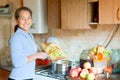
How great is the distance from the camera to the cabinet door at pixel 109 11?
6.17 feet

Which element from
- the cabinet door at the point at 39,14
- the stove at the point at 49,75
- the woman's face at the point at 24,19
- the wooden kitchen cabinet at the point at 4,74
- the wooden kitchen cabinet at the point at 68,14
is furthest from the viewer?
the wooden kitchen cabinet at the point at 4,74

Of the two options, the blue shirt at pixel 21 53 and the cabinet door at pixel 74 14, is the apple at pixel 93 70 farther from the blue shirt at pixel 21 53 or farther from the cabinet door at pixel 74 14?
the blue shirt at pixel 21 53

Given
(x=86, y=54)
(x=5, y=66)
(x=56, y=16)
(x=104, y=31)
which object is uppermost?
(x=56, y=16)

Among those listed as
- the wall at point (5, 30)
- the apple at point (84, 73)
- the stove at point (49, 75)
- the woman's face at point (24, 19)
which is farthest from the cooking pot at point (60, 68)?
the wall at point (5, 30)

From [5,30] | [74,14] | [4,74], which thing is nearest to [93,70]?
[74,14]

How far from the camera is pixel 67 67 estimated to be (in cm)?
225

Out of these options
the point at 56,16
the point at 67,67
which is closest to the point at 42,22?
the point at 56,16

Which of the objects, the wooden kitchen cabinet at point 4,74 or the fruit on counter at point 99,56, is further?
the wooden kitchen cabinet at point 4,74

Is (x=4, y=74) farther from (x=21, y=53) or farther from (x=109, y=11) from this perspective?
(x=109, y=11)

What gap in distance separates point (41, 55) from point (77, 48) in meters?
0.82

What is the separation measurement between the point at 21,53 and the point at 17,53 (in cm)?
4

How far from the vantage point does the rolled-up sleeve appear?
6.03ft

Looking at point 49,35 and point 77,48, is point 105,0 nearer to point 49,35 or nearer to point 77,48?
point 77,48

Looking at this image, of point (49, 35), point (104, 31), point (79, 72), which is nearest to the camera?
point (79, 72)
